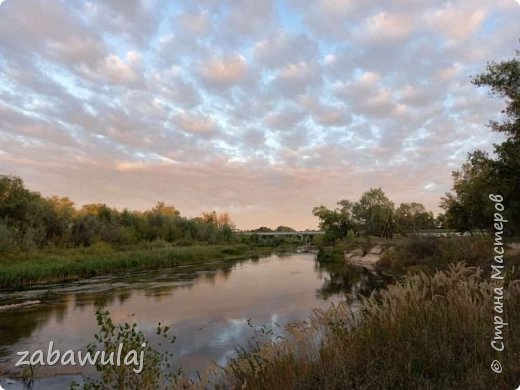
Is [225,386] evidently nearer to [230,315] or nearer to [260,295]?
[230,315]

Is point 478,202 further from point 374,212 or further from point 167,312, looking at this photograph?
point 374,212

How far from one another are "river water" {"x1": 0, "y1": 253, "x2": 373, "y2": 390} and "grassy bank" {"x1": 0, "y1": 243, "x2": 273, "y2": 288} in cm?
245

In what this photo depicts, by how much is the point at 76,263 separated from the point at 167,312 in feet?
62.7

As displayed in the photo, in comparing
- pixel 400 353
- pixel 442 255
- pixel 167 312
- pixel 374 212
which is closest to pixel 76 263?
pixel 167 312

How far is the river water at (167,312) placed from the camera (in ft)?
38.2

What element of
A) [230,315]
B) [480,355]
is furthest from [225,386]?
[230,315]

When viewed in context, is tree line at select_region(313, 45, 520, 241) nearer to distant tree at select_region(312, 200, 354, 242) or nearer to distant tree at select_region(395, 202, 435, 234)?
distant tree at select_region(395, 202, 435, 234)

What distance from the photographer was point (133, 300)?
69.2 feet

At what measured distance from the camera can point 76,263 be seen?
33219 millimetres

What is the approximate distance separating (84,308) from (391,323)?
55.3 ft

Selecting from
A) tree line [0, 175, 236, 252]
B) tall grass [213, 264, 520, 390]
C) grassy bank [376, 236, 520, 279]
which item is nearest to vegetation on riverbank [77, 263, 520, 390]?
tall grass [213, 264, 520, 390]

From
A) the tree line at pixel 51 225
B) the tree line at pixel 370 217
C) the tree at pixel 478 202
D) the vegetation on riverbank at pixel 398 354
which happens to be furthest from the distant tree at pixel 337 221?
the vegetation on riverbank at pixel 398 354

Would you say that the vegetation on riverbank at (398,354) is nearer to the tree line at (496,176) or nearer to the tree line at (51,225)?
the tree line at (496,176)

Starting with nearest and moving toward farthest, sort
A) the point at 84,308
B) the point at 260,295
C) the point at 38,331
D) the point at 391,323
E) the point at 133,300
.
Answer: the point at 391,323 → the point at 38,331 → the point at 84,308 → the point at 133,300 → the point at 260,295
